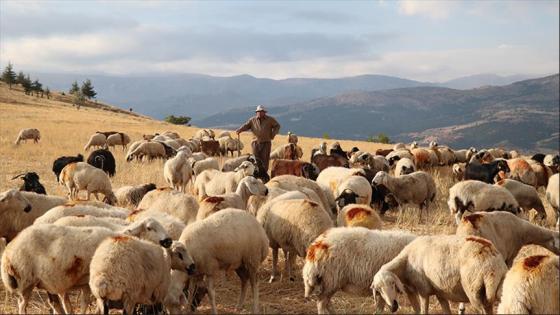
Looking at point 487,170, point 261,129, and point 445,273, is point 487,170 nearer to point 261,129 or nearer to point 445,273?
point 261,129

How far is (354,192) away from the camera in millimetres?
12867

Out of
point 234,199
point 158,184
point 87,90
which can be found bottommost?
point 158,184

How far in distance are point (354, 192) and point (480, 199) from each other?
9.09 ft

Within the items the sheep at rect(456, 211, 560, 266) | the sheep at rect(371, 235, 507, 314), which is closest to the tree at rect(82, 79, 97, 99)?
the sheep at rect(456, 211, 560, 266)

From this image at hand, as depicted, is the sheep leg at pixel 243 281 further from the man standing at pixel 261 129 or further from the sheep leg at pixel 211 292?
the man standing at pixel 261 129

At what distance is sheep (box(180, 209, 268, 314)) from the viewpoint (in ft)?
24.3

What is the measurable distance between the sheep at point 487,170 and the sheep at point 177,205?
36.4 feet

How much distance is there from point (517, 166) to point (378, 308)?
12.8 metres

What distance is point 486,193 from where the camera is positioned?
1191 centimetres

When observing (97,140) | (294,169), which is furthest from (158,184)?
(97,140)

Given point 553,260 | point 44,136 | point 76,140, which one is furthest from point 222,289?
point 44,136

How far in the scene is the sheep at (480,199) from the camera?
11.6 m

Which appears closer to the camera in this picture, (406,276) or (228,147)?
(406,276)

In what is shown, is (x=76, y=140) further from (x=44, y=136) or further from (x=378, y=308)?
(x=378, y=308)
